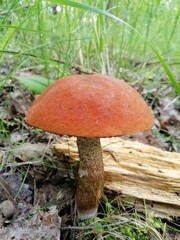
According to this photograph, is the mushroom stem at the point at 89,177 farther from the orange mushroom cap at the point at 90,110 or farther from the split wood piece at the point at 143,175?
the orange mushroom cap at the point at 90,110

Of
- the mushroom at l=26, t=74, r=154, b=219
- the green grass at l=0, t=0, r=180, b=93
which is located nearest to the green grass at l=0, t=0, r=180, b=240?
the green grass at l=0, t=0, r=180, b=93

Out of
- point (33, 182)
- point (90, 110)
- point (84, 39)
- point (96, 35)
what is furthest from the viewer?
point (96, 35)

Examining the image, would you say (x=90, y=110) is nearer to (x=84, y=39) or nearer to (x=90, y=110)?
(x=90, y=110)

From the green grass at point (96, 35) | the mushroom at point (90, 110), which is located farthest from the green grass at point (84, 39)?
the mushroom at point (90, 110)

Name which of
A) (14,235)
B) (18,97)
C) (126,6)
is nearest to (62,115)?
(14,235)

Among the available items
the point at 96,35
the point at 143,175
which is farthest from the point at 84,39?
the point at 143,175

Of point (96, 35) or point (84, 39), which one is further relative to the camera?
point (96, 35)

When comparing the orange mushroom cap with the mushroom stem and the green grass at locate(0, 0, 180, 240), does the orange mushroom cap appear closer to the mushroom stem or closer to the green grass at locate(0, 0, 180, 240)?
the mushroom stem
